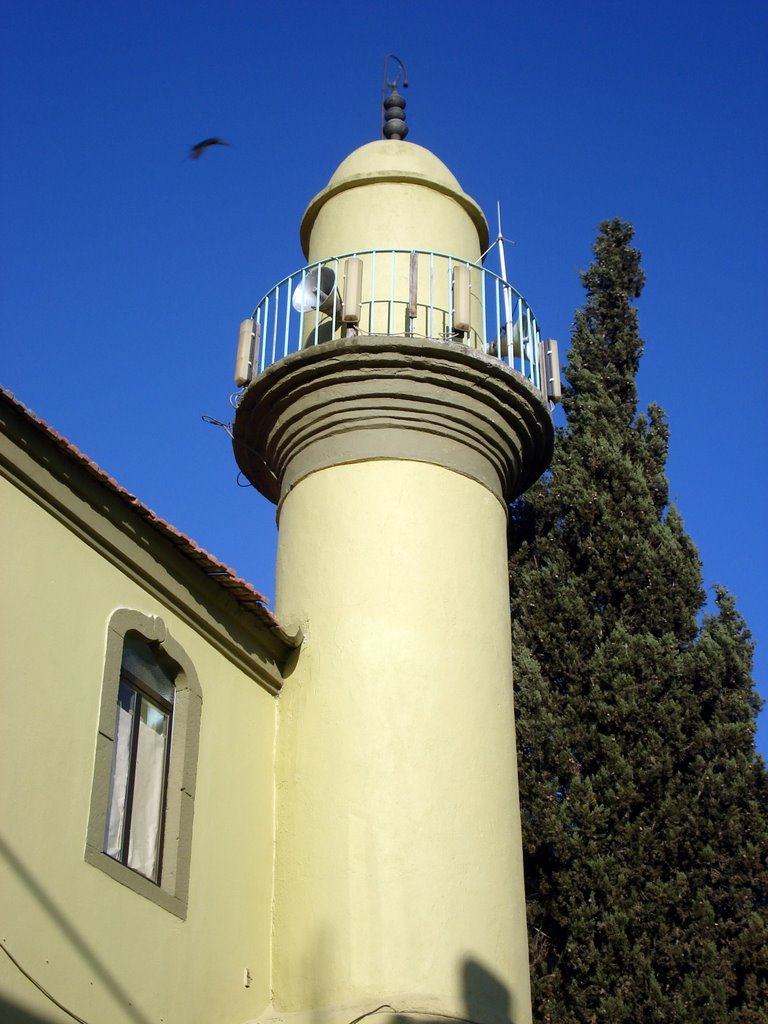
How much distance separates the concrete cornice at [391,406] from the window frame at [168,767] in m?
2.58

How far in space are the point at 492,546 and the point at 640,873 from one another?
156 inches

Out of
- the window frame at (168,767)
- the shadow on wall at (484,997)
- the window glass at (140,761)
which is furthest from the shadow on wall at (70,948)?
the shadow on wall at (484,997)

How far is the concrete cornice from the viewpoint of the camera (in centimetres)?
1216

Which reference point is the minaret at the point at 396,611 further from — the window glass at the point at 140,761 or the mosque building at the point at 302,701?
the window glass at the point at 140,761

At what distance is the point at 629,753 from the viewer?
48.6ft

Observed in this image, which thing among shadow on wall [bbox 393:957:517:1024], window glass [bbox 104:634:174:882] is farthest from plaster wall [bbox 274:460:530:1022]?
window glass [bbox 104:634:174:882]

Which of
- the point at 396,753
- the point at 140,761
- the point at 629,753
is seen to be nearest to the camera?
the point at 140,761

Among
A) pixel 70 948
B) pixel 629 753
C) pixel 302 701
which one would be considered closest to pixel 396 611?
pixel 302 701

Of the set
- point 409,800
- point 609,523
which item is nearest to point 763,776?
point 609,523

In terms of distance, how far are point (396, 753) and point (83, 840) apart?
267 centimetres

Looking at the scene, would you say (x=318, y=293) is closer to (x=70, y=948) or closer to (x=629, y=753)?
(x=629, y=753)

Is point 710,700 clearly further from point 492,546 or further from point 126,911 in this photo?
point 126,911

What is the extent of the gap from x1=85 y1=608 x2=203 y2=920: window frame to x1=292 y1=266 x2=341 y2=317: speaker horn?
389 centimetres

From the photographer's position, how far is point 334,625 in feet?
37.4
